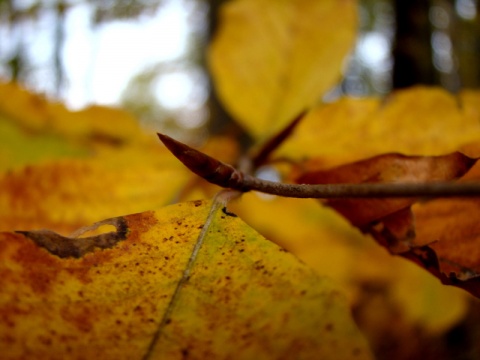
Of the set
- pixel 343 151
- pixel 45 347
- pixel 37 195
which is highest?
pixel 343 151

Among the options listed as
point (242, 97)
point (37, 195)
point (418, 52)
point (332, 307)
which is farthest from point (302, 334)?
point (418, 52)

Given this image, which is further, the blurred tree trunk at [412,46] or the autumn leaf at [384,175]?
the blurred tree trunk at [412,46]

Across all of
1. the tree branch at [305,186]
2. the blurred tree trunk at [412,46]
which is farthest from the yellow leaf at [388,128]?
the blurred tree trunk at [412,46]

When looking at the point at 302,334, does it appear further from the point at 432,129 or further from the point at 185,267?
the point at 432,129

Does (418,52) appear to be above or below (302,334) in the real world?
above

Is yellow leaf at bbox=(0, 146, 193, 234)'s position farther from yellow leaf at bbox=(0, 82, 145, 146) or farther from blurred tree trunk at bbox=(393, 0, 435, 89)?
blurred tree trunk at bbox=(393, 0, 435, 89)

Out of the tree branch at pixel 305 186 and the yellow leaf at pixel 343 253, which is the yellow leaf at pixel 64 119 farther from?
the tree branch at pixel 305 186
